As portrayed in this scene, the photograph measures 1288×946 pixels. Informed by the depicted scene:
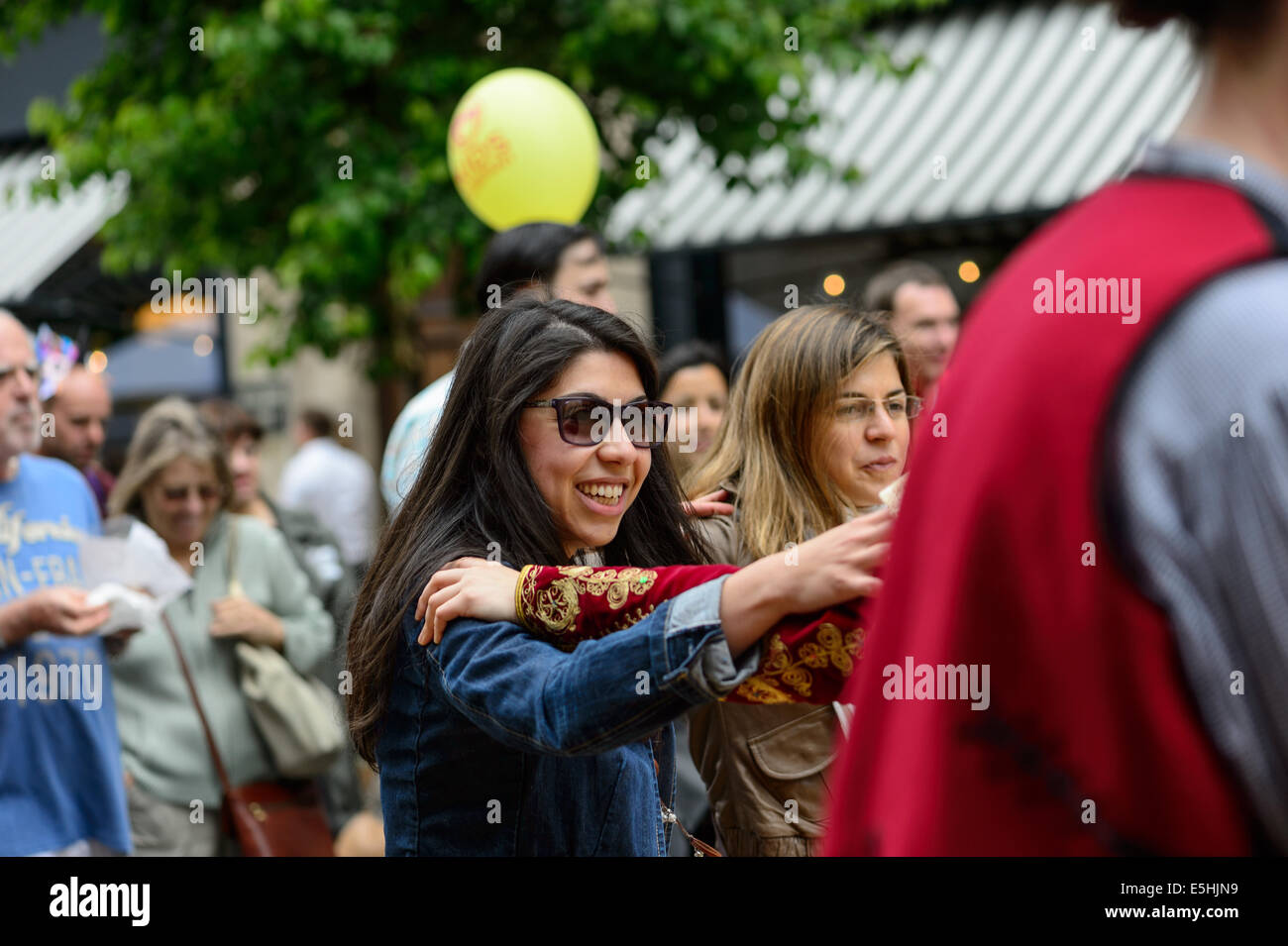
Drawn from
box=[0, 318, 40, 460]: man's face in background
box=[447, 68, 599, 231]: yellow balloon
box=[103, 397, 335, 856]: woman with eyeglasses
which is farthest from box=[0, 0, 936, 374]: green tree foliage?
box=[0, 318, 40, 460]: man's face in background

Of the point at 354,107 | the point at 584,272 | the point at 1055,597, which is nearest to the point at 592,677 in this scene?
the point at 1055,597

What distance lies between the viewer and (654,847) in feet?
7.34

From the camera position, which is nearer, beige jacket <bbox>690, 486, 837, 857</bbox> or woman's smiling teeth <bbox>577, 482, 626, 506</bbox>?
A: woman's smiling teeth <bbox>577, 482, 626, 506</bbox>

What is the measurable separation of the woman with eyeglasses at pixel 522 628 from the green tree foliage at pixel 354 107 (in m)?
5.16

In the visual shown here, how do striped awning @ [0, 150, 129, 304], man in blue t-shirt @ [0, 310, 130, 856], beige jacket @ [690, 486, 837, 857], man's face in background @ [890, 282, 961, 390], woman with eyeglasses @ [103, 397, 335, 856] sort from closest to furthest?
beige jacket @ [690, 486, 837, 857] < man in blue t-shirt @ [0, 310, 130, 856] < woman with eyeglasses @ [103, 397, 335, 856] < man's face in background @ [890, 282, 961, 390] < striped awning @ [0, 150, 129, 304]

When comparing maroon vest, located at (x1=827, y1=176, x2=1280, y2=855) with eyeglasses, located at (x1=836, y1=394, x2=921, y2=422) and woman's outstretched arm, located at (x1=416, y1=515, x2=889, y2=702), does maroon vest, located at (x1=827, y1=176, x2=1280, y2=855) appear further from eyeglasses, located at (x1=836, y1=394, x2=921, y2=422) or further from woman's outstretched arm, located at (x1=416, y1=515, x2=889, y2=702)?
eyeglasses, located at (x1=836, y1=394, x2=921, y2=422)

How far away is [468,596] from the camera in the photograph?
73.4 inches

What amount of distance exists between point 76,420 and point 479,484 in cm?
378

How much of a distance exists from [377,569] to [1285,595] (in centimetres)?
164

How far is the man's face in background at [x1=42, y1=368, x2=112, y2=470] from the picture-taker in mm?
5465

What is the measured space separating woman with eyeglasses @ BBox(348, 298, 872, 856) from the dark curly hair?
2.52ft

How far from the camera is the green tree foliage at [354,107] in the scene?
296 inches

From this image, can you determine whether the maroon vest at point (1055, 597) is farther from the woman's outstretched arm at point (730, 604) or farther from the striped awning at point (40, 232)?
the striped awning at point (40, 232)
